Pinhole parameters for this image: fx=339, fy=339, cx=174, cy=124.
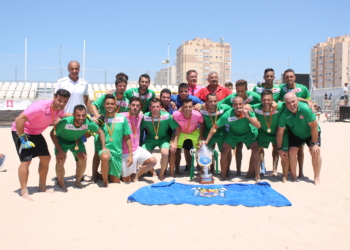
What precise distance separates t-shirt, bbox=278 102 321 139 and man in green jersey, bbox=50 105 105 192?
10.3ft

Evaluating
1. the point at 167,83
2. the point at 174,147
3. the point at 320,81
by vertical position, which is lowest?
the point at 174,147

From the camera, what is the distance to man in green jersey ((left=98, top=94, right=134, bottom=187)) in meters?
5.80

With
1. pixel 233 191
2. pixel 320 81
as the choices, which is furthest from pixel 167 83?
pixel 320 81

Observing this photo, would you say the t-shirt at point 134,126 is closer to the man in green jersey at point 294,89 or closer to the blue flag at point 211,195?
the blue flag at point 211,195

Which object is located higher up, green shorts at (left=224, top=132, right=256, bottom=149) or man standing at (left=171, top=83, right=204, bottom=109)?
man standing at (left=171, top=83, right=204, bottom=109)

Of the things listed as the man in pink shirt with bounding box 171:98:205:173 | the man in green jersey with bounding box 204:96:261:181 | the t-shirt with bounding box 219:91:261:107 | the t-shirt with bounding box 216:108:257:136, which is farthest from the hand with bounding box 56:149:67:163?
the t-shirt with bounding box 219:91:261:107

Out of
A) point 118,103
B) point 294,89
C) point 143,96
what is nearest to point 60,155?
point 118,103

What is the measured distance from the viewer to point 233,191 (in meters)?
5.26

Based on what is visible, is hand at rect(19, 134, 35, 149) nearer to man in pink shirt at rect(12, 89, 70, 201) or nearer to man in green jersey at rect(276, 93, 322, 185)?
man in pink shirt at rect(12, 89, 70, 201)

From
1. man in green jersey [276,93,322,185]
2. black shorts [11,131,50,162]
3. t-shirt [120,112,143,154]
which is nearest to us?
black shorts [11,131,50,162]

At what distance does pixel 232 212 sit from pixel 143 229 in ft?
4.05

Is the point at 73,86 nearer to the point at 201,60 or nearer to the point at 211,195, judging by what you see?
the point at 211,195

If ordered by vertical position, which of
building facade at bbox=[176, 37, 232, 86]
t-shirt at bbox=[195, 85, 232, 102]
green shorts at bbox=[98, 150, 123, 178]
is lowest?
green shorts at bbox=[98, 150, 123, 178]

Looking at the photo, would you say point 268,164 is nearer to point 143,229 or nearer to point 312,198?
point 312,198
